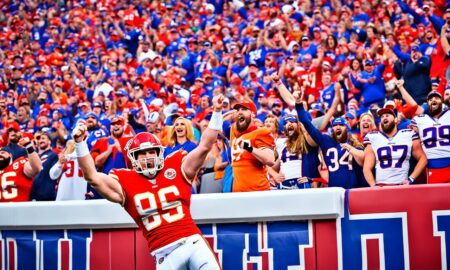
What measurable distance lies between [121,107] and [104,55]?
464 centimetres

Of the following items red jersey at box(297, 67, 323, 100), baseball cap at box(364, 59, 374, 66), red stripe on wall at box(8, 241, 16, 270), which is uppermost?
baseball cap at box(364, 59, 374, 66)

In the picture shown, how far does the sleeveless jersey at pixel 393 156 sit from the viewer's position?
8.31 metres

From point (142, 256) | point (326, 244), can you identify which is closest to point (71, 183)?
point (142, 256)

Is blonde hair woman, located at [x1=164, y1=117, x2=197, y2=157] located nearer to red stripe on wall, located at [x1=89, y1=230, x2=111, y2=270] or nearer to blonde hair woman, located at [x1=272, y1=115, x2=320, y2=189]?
blonde hair woman, located at [x1=272, y1=115, x2=320, y2=189]

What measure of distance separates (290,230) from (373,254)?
27.7 inches

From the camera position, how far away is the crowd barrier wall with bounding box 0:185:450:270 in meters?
6.65

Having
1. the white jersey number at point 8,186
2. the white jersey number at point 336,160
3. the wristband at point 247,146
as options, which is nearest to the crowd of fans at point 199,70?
the white jersey number at point 336,160

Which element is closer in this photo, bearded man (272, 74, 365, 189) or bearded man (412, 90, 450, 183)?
bearded man (412, 90, 450, 183)

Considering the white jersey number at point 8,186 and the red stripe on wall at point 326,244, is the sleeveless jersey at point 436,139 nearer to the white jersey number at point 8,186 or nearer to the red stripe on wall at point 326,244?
the red stripe on wall at point 326,244

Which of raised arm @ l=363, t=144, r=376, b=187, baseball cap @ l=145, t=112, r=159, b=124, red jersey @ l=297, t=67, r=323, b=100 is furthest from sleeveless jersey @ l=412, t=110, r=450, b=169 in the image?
red jersey @ l=297, t=67, r=323, b=100

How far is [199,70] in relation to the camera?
15906 millimetres

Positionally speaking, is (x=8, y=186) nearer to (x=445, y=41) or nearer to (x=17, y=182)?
(x=17, y=182)

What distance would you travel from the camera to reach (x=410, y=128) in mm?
8578

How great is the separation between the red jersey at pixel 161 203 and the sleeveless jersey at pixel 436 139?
2.95 meters
